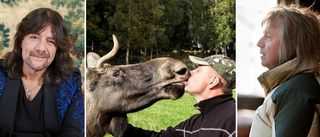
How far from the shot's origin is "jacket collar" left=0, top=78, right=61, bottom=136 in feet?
13.1

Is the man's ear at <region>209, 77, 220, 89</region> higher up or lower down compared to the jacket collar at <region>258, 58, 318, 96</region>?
lower down

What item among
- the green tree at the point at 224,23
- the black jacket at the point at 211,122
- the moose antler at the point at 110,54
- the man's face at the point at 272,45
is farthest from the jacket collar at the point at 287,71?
the moose antler at the point at 110,54

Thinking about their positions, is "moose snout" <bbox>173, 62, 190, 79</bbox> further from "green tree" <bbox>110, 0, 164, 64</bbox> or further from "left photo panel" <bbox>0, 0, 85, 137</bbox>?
"left photo panel" <bbox>0, 0, 85, 137</bbox>

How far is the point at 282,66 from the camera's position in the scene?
10.4 feet

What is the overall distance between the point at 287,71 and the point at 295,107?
374 millimetres

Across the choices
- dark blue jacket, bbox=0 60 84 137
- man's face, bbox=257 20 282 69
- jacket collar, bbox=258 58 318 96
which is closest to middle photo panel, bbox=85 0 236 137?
dark blue jacket, bbox=0 60 84 137

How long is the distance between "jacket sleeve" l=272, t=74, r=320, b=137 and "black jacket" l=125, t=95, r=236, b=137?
1.27m

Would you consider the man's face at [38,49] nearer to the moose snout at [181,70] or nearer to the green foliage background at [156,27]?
the green foliage background at [156,27]

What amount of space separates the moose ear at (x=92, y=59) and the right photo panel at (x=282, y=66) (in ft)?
5.33

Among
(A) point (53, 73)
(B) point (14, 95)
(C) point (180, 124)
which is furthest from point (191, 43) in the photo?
(B) point (14, 95)

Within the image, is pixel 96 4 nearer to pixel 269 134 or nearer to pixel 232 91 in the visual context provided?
pixel 232 91

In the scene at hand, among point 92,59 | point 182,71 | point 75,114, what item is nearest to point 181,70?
point 182,71

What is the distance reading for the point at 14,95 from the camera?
4.08 m

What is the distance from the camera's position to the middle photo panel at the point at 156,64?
170 inches
